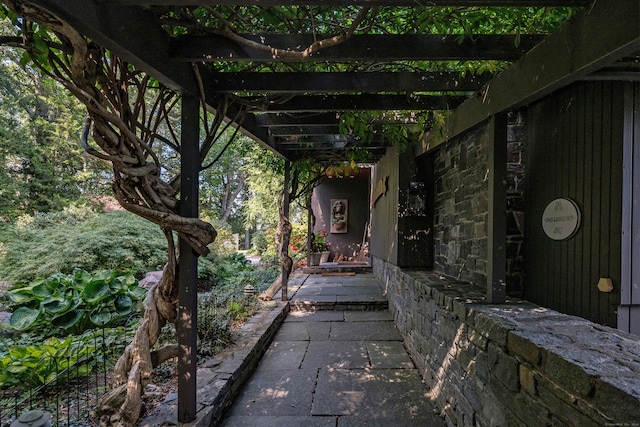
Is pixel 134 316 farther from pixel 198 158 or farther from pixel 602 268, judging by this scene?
pixel 602 268

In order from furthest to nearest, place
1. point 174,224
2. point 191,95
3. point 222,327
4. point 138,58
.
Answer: point 222,327
point 191,95
point 174,224
point 138,58

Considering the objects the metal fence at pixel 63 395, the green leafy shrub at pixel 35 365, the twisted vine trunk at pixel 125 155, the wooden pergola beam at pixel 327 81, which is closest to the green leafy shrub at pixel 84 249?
the green leafy shrub at pixel 35 365

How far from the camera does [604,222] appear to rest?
6.56 feet

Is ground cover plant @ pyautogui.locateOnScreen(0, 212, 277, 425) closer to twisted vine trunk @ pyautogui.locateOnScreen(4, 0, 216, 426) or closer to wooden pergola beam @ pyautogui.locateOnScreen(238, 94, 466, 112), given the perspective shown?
twisted vine trunk @ pyautogui.locateOnScreen(4, 0, 216, 426)

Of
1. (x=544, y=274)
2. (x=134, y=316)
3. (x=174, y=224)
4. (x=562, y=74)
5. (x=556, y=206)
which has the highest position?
(x=562, y=74)

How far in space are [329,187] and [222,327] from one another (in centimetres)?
663

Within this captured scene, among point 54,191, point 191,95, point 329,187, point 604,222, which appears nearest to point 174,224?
point 191,95

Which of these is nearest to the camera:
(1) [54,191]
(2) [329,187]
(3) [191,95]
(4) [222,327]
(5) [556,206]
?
(3) [191,95]

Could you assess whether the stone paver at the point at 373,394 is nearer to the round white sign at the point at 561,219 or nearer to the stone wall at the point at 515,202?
the stone wall at the point at 515,202

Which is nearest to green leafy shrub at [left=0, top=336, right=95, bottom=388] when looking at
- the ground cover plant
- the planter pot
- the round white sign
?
the ground cover plant

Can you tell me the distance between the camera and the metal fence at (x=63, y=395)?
1.86m

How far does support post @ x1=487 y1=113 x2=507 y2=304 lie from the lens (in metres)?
1.98

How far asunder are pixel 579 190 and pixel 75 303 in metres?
4.47

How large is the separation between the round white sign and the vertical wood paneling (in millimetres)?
37
